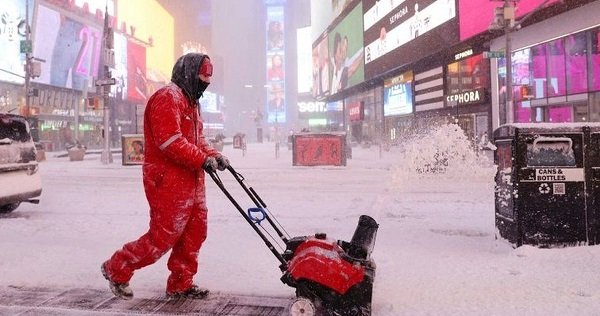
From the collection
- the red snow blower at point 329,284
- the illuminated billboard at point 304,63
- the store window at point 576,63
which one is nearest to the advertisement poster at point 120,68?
the illuminated billboard at point 304,63

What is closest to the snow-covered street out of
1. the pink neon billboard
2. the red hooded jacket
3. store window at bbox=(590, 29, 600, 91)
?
the red hooded jacket

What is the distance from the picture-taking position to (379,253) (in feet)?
17.5

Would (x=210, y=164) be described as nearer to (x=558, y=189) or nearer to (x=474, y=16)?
(x=558, y=189)

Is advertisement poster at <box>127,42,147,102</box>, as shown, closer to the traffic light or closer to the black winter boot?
the traffic light

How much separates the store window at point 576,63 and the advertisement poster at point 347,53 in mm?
30707

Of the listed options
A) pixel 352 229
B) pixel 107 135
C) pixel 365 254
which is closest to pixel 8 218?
pixel 352 229

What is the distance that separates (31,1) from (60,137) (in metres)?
14.9

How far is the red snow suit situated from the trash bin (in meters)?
3.13

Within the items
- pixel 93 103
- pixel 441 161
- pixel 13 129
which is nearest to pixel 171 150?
pixel 13 129

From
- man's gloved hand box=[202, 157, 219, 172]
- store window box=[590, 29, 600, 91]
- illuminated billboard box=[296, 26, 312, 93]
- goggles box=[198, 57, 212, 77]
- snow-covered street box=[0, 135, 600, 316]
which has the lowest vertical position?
snow-covered street box=[0, 135, 600, 316]

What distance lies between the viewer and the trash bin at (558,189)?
15.8 ft

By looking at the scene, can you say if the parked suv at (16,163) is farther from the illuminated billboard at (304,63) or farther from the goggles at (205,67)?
the illuminated billboard at (304,63)

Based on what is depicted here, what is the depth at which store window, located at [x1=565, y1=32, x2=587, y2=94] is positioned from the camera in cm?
2159

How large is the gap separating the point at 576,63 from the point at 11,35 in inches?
1901
